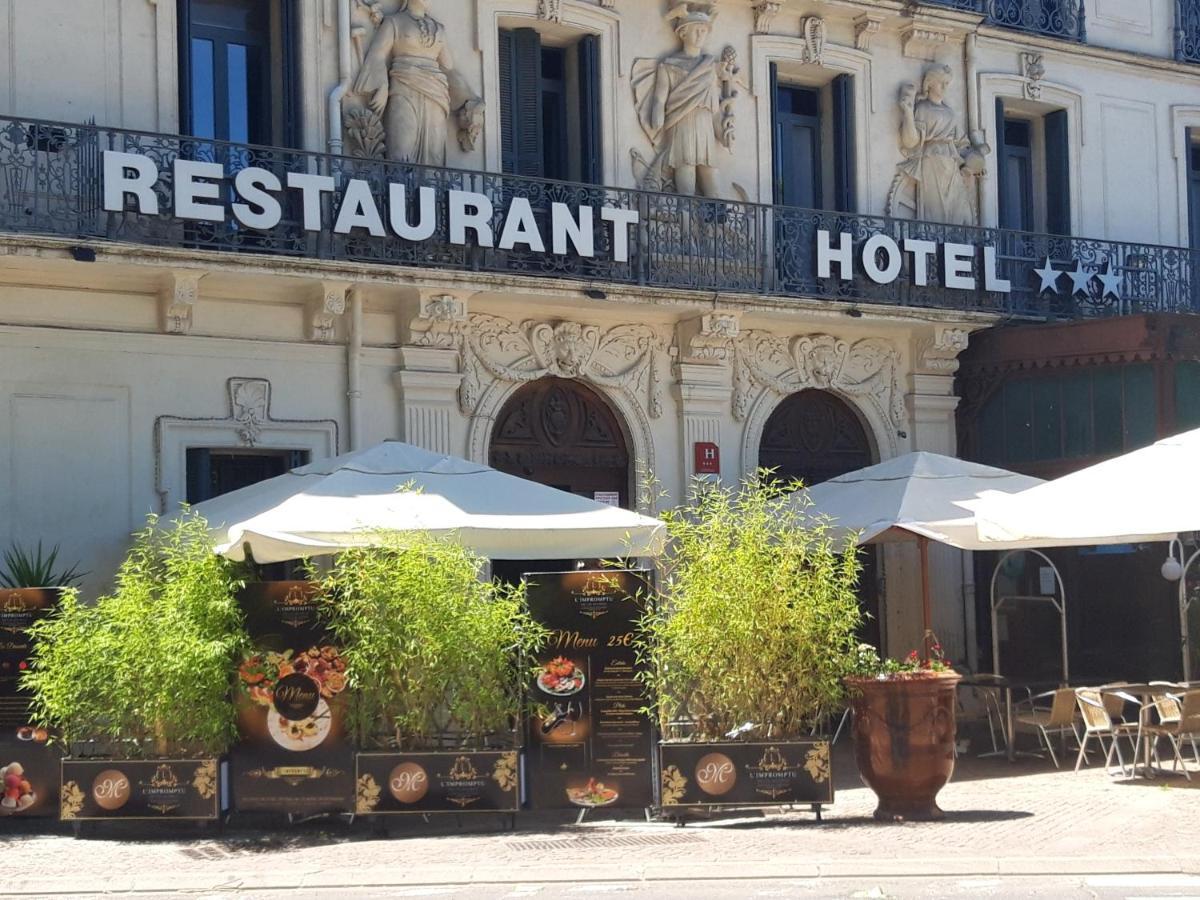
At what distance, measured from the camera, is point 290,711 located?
1173 centimetres

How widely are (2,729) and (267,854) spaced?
2.31 metres

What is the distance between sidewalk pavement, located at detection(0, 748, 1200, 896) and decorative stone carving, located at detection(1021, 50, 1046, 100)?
9.95 metres

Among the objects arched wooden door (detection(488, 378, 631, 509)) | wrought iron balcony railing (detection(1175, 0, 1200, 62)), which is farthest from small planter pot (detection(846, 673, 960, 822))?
wrought iron balcony railing (detection(1175, 0, 1200, 62))

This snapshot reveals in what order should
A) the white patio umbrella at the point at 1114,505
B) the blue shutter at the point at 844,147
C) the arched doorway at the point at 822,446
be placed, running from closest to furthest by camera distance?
the white patio umbrella at the point at 1114,505 → the arched doorway at the point at 822,446 → the blue shutter at the point at 844,147

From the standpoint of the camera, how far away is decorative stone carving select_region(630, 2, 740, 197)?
59.0ft

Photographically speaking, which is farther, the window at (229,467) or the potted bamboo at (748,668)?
the window at (229,467)

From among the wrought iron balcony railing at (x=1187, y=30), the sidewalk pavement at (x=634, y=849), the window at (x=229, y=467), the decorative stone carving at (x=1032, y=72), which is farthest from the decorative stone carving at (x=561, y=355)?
the wrought iron balcony railing at (x=1187, y=30)

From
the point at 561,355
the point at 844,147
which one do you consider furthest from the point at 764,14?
the point at 561,355

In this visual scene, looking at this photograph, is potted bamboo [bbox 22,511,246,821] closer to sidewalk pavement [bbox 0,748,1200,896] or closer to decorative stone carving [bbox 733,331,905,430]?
sidewalk pavement [bbox 0,748,1200,896]

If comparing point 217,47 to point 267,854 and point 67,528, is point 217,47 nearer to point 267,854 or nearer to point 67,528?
point 67,528

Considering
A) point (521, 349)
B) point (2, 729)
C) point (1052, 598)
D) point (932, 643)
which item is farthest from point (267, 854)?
point (1052, 598)

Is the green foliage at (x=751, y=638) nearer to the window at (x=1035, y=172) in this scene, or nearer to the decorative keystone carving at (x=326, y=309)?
the decorative keystone carving at (x=326, y=309)

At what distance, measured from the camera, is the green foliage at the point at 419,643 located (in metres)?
11.5

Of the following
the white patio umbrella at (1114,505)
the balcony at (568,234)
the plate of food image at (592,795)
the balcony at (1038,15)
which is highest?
the balcony at (1038,15)
